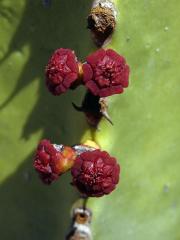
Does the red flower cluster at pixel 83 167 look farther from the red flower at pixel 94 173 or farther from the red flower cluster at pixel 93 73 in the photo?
the red flower cluster at pixel 93 73

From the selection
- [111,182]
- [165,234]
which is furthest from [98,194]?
[165,234]

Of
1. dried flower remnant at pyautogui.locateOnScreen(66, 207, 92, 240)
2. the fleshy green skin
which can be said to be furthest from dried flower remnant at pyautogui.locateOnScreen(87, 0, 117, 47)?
dried flower remnant at pyautogui.locateOnScreen(66, 207, 92, 240)

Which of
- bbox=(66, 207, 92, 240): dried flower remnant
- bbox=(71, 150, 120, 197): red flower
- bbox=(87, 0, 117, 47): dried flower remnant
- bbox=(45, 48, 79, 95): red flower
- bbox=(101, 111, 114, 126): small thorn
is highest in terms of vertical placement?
bbox=(45, 48, 79, 95): red flower

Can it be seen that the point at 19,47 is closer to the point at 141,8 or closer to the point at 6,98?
the point at 6,98

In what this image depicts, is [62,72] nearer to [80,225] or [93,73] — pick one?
[93,73]

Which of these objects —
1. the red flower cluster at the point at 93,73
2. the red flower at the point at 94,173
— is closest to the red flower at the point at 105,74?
the red flower cluster at the point at 93,73

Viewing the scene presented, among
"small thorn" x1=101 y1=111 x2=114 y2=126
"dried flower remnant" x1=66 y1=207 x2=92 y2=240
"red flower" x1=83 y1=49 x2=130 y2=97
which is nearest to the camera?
"red flower" x1=83 y1=49 x2=130 y2=97

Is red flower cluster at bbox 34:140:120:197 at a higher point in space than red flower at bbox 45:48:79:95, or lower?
lower

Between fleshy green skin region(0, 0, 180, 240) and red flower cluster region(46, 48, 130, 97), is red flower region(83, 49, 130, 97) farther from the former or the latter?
fleshy green skin region(0, 0, 180, 240)
